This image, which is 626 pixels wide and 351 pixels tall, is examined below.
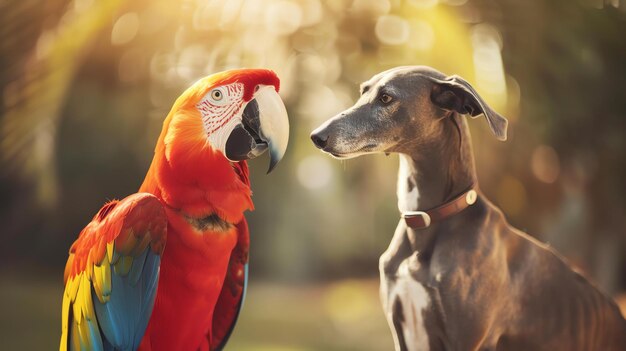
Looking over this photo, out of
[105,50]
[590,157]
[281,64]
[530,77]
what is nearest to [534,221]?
[590,157]

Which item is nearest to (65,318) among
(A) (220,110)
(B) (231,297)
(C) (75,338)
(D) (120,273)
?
(C) (75,338)

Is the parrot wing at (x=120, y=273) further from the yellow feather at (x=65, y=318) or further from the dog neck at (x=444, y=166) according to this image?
the dog neck at (x=444, y=166)

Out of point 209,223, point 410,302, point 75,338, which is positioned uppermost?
point 209,223

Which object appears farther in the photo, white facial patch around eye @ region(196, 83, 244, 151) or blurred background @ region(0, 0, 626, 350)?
blurred background @ region(0, 0, 626, 350)

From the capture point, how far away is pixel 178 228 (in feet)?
3.52

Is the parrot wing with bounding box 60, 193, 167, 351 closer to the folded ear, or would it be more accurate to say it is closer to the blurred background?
the folded ear

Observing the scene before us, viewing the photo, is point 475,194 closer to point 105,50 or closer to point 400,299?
point 400,299

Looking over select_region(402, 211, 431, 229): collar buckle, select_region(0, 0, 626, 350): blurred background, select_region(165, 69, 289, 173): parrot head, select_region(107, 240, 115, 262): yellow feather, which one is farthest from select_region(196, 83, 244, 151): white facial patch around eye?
select_region(0, 0, 626, 350): blurred background

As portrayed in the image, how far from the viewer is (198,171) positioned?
1.05m

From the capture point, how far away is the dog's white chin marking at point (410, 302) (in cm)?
104

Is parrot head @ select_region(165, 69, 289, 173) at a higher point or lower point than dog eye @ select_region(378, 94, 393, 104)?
higher

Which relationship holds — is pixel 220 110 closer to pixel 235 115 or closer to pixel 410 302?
pixel 235 115

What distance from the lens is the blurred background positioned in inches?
106

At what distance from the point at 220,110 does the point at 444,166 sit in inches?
15.4
